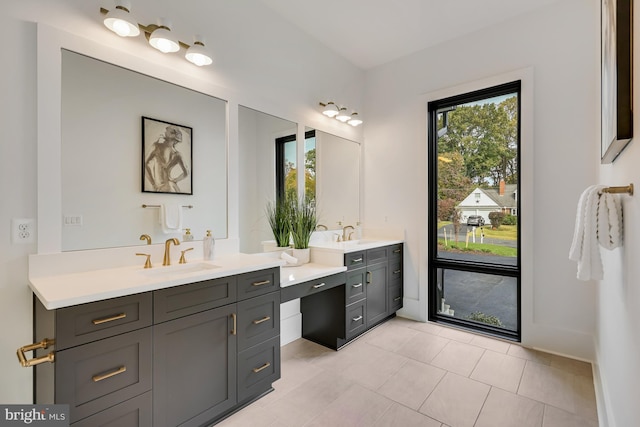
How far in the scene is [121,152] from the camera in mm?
1846

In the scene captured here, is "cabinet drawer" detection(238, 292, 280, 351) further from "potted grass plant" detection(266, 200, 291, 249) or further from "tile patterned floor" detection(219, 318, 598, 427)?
"potted grass plant" detection(266, 200, 291, 249)

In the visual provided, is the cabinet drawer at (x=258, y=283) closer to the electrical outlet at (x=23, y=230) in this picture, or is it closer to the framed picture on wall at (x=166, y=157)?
the framed picture on wall at (x=166, y=157)

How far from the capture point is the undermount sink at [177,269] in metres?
1.80

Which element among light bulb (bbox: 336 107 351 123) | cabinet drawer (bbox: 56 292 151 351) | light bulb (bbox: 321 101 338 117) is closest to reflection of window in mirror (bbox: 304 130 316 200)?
light bulb (bbox: 321 101 338 117)

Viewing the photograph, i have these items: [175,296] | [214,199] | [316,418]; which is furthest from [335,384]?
[214,199]

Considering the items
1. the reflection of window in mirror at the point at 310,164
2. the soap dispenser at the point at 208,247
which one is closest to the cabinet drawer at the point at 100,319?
→ the soap dispenser at the point at 208,247

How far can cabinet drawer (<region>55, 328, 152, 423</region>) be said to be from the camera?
1.20 meters

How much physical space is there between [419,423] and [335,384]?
2.03 ft

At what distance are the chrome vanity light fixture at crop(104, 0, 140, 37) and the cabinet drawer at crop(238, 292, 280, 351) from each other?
1737 mm

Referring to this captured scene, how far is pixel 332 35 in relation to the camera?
3.07 metres

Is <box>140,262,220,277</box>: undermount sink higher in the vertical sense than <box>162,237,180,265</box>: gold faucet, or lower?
lower

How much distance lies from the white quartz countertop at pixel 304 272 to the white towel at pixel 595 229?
161 cm

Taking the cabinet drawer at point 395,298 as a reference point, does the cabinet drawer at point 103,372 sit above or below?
above

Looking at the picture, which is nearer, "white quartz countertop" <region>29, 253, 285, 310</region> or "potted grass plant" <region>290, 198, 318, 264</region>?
"white quartz countertop" <region>29, 253, 285, 310</region>
